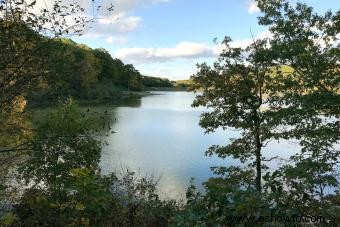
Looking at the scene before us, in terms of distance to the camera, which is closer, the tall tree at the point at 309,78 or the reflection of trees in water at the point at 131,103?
the tall tree at the point at 309,78

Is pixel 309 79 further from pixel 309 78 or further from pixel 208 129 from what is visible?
pixel 208 129

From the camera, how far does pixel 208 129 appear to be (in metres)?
19.8

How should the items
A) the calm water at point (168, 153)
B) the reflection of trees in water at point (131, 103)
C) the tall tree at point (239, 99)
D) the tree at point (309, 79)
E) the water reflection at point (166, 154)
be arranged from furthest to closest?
the reflection of trees in water at point (131, 103) → the water reflection at point (166, 154) → the calm water at point (168, 153) → the tall tree at point (239, 99) → the tree at point (309, 79)

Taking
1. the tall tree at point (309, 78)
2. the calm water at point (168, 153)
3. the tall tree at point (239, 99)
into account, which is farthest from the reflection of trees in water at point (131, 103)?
the tall tree at point (309, 78)

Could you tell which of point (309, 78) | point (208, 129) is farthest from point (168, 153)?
point (309, 78)

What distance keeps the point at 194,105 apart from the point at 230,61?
273 cm

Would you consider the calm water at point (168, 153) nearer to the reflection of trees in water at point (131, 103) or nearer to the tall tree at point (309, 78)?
the tall tree at point (309, 78)

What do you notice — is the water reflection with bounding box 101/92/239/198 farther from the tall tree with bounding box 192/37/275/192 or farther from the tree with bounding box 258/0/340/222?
the tree with bounding box 258/0/340/222

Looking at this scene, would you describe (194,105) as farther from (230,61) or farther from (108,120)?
(108,120)

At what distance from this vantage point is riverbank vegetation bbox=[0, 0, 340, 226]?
5.23 meters

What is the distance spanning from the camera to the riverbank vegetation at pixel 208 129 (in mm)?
5227

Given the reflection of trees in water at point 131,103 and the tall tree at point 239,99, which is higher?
the tall tree at point 239,99

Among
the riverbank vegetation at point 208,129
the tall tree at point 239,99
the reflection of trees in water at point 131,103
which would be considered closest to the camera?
the riverbank vegetation at point 208,129

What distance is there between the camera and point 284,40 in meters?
16.2
